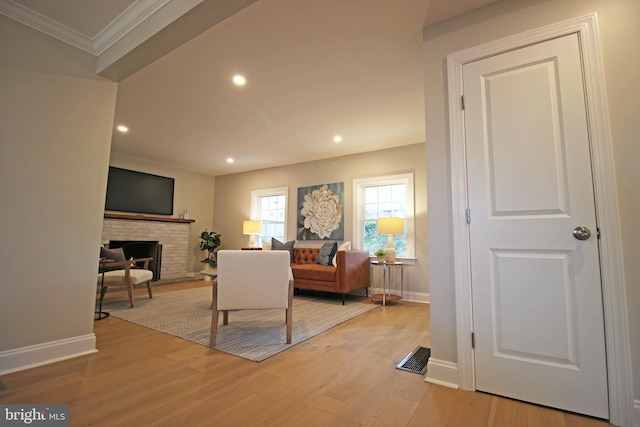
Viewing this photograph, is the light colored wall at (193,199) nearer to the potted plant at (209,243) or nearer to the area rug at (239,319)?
the potted plant at (209,243)

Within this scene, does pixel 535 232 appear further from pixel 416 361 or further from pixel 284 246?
pixel 284 246

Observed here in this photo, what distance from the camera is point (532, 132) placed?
163 cm

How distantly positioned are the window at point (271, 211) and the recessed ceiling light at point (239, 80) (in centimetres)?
318

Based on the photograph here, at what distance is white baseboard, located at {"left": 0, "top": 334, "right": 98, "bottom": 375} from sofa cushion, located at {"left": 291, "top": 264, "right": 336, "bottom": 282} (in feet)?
8.72

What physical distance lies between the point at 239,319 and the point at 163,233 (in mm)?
3728

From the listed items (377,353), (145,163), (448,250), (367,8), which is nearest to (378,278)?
(377,353)

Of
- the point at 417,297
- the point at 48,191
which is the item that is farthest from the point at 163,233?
the point at 417,297

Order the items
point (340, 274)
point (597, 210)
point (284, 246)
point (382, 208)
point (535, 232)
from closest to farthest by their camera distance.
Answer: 1. point (597, 210)
2. point (535, 232)
3. point (340, 274)
4. point (382, 208)
5. point (284, 246)

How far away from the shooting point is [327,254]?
15.4 feet

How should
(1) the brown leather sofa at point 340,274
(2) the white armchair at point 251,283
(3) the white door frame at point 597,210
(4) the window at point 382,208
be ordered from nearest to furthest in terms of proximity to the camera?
(3) the white door frame at point 597,210, (2) the white armchair at point 251,283, (1) the brown leather sofa at point 340,274, (4) the window at point 382,208

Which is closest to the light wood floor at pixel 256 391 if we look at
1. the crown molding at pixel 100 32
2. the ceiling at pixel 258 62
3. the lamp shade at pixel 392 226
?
the lamp shade at pixel 392 226

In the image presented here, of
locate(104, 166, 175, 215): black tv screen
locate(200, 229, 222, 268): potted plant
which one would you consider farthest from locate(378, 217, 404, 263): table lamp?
locate(104, 166, 175, 215): black tv screen

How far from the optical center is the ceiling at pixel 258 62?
6.37 feet

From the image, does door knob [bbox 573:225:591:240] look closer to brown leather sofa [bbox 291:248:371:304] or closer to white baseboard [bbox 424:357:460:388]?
white baseboard [bbox 424:357:460:388]
